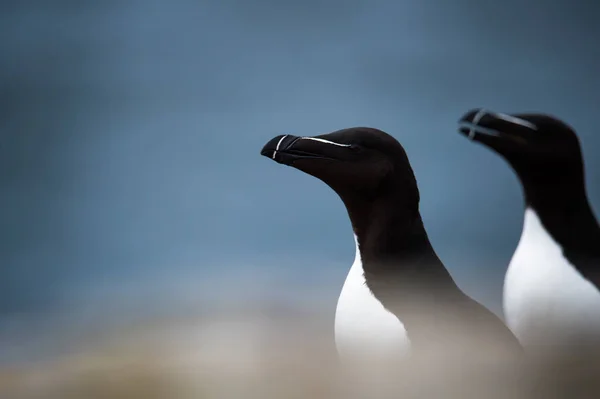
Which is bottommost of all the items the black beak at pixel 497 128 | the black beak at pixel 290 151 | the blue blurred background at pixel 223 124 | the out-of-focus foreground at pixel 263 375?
the out-of-focus foreground at pixel 263 375

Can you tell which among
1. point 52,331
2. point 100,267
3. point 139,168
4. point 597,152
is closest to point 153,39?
point 139,168

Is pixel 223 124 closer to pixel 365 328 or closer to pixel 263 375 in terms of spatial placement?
pixel 365 328

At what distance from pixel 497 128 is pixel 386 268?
1.31 ft

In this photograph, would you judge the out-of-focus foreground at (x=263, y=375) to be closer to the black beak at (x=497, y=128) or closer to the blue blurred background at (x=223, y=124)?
the blue blurred background at (x=223, y=124)

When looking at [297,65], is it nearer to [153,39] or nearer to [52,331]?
[153,39]

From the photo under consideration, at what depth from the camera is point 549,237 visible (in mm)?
1814

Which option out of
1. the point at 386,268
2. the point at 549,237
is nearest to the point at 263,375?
the point at 386,268

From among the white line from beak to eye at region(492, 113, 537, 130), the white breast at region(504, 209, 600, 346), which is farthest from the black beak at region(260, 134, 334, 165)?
the white breast at region(504, 209, 600, 346)

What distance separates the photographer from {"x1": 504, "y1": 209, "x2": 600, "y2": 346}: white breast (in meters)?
1.73

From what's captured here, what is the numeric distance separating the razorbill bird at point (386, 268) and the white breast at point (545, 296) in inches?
2.3

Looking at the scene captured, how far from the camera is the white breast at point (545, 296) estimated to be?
173cm

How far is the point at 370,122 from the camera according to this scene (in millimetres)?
2652

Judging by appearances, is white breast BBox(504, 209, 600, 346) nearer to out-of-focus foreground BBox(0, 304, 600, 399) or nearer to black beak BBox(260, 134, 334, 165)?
out-of-focus foreground BBox(0, 304, 600, 399)

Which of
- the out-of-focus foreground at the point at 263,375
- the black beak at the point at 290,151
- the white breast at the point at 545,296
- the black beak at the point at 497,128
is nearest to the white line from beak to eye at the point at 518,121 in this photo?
the black beak at the point at 497,128
